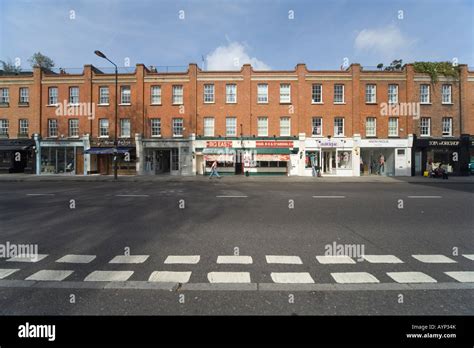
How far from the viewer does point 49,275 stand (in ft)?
13.1

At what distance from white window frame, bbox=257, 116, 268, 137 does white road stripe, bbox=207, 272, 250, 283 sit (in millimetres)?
23361

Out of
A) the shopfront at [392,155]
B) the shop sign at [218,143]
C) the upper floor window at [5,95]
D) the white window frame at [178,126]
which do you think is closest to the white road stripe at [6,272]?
the shop sign at [218,143]

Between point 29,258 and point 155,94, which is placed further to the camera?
point 155,94

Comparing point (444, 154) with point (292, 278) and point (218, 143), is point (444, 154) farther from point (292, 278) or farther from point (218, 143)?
point (292, 278)

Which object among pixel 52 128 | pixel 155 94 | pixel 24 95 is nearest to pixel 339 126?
pixel 155 94

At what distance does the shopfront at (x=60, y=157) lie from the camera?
26938mm

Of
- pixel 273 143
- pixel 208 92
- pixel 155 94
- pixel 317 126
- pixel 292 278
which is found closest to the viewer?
pixel 292 278

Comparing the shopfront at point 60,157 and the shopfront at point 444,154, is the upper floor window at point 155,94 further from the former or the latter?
the shopfront at point 444,154

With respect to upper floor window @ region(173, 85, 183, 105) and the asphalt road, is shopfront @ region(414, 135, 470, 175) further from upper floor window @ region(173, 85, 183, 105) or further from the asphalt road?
upper floor window @ region(173, 85, 183, 105)

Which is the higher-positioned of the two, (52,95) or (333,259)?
(52,95)

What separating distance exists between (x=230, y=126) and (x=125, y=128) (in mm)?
11630

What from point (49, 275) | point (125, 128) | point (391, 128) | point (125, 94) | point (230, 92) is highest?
point (230, 92)

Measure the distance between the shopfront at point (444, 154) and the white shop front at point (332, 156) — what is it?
6.69 m

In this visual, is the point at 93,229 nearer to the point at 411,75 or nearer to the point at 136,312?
the point at 136,312
